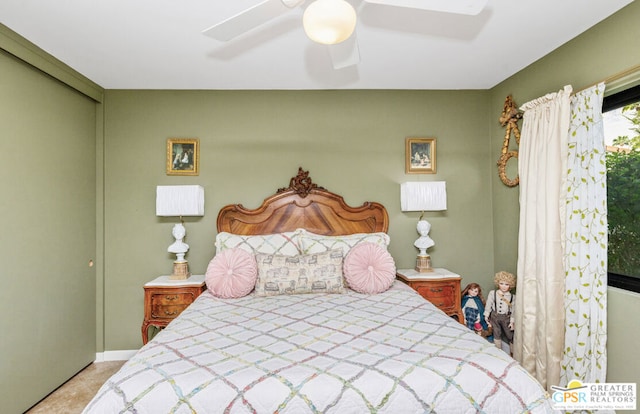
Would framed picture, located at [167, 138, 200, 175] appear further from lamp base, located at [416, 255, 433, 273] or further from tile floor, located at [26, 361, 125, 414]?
lamp base, located at [416, 255, 433, 273]

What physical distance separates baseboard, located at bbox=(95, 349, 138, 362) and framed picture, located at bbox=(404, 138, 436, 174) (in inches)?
127

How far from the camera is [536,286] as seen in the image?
104 inches

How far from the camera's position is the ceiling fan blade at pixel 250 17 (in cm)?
150

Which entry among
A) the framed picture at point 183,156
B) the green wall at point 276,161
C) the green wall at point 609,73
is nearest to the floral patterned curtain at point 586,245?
the green wall at point 609,73

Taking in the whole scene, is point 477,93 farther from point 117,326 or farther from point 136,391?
point 117,326

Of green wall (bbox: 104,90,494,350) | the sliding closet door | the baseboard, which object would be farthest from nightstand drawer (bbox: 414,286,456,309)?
the sliding closet door

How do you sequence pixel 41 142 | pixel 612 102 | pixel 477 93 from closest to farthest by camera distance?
1. pixel 612 102
2. pixel 41 142
3. pixel 477 93

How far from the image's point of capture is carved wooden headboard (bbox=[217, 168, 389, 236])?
3.35m

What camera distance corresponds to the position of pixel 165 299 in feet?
9.55

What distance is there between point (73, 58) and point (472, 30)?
2982mm

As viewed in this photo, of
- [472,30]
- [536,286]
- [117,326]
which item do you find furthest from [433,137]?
[117,326]

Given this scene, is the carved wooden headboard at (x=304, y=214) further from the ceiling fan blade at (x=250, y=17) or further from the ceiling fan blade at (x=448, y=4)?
the ceiling fan blade at (x=448, y=4)

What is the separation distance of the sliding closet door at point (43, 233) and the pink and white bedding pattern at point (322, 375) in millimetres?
1403

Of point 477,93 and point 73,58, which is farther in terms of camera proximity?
point 477,93
